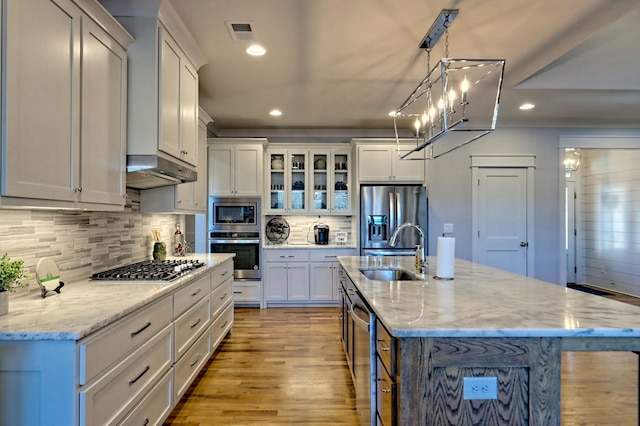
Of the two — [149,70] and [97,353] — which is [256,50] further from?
[97,353]

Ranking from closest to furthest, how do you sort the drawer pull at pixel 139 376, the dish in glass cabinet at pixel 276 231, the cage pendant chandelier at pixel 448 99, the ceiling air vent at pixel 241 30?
the drawer pull at pixel 139 376 < the cage pendant chandelier at pixel 448 99 < the ceiling air vent at pixel 241 30 < the dish in glass cabinet at pixel 276 231

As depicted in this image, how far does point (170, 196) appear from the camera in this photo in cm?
317

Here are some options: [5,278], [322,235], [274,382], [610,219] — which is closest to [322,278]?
[322,235]

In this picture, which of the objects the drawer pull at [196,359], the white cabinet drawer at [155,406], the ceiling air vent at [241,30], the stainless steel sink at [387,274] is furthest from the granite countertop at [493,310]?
the ceiling air vent at [241,30]

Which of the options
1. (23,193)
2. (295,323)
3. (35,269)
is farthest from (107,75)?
(295,323)

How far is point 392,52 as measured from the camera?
2932mm

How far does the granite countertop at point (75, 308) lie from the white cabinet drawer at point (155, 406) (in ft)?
1.67

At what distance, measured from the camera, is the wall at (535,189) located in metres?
5.27

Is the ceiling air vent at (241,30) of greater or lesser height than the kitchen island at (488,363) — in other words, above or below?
above

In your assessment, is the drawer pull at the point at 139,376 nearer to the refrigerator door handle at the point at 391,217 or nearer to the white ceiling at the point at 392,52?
the white ceiling at the point at 392,52

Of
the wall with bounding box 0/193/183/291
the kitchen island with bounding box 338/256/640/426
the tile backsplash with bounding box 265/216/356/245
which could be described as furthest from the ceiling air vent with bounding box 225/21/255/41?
the tile backsplash with bounding box 265/216/356/245

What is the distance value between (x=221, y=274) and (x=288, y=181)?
7.21 ft

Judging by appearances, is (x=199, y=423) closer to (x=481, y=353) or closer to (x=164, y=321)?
(x=164, y=321)

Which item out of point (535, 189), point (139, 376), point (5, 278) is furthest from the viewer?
point (535, 189)
